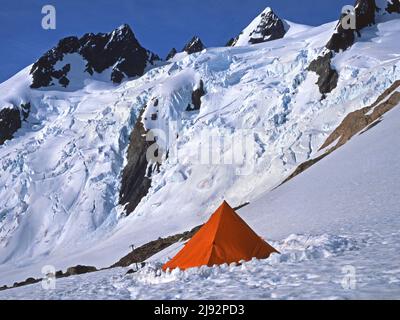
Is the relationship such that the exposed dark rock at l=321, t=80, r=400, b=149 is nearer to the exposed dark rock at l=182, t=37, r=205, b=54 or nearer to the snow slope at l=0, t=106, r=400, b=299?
the snow slope at l=0, t=106, r=400, b=299

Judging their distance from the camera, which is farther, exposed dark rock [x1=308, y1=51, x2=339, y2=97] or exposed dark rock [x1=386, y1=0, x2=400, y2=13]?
exposed dark rock [x1=386, y1=0, x2=400, y2=13]

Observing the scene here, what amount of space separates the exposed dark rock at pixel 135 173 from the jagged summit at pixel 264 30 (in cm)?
5022

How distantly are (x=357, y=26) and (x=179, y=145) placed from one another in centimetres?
2850

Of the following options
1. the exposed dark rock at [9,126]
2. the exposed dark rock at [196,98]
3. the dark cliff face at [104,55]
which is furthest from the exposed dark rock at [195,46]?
the exposed dark rock at [196,98]

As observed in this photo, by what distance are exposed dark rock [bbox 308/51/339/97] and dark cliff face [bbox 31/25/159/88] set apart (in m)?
56.7

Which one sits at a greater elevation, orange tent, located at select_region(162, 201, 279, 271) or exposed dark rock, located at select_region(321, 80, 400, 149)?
exposed dark rock, located at select_region(321, 80, 400, 149)

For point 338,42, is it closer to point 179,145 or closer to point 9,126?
point 179,145

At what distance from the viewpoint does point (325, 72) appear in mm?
54406

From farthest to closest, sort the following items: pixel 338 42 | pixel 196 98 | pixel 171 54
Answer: pixel 171 54, pixel 196 98, pixel 338 42

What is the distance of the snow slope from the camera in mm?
6430

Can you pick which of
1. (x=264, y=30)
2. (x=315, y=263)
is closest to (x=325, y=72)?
(x=315, y=263)

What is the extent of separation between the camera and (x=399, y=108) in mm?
31469

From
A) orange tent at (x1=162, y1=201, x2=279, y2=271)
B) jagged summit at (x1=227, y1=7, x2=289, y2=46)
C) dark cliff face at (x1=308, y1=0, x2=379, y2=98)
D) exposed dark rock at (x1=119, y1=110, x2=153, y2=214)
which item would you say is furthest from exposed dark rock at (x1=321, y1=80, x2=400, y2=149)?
jagged summit at (x1=227, y1=7, x2=289, y2=46)

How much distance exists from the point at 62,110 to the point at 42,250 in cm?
3605
